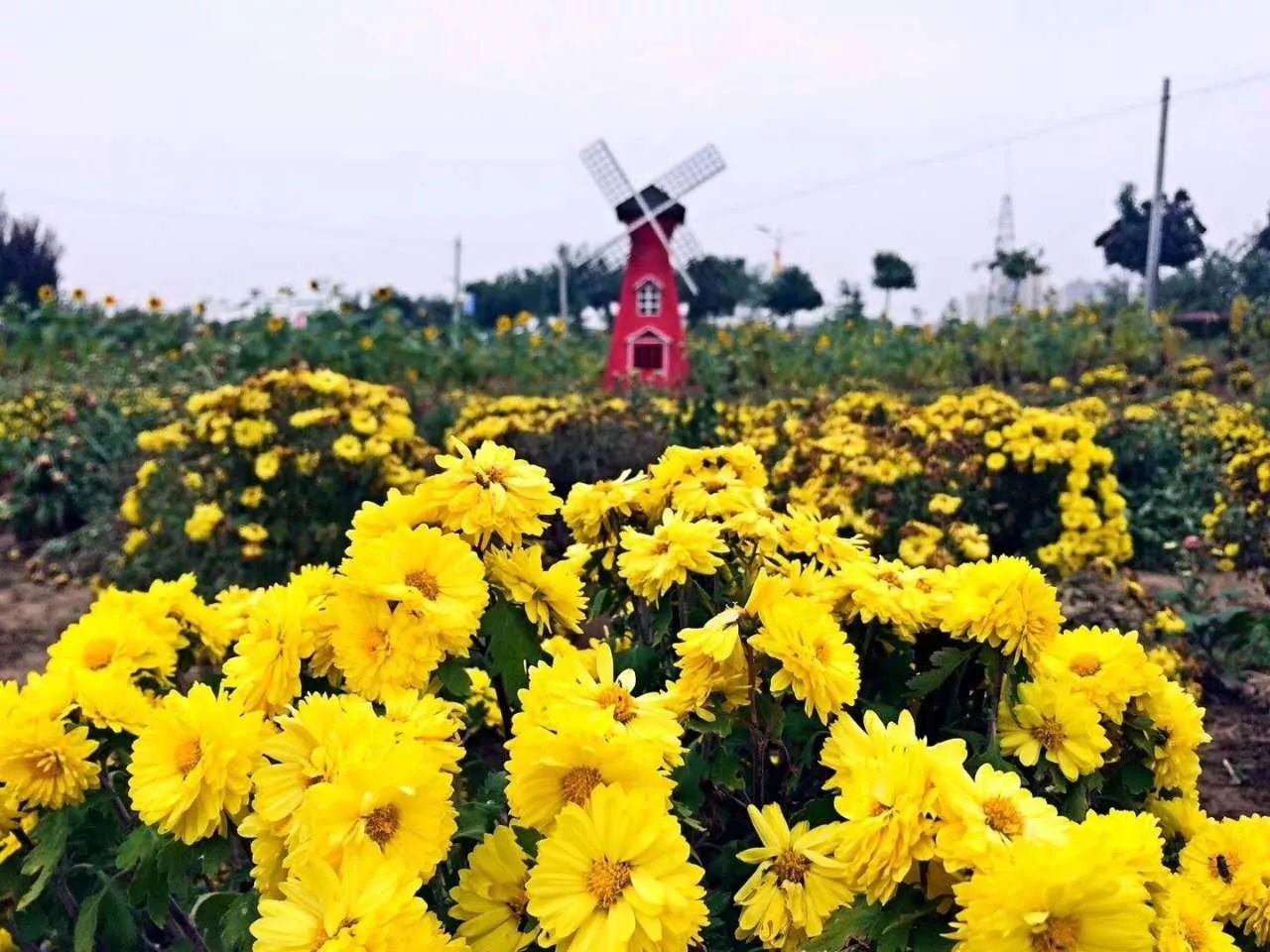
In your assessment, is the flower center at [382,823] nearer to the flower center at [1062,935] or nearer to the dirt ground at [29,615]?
the flower center at [1062,935]

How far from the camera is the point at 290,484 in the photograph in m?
4.80

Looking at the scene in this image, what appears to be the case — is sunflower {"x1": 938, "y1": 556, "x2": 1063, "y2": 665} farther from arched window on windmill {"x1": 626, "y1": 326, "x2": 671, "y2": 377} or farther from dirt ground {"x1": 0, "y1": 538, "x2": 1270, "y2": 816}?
arched window on windmill {"x1": 626, "y1": 326, "x2": 671, "y2": 377}

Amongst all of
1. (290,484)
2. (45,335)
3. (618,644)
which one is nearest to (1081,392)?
(290,484)

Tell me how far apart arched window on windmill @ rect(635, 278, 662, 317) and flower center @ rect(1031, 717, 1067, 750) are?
12.5 meters

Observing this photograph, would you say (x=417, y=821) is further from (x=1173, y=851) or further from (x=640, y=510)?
(x=1173, y=851)

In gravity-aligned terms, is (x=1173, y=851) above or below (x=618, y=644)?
below

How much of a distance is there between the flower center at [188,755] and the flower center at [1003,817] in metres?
0.83

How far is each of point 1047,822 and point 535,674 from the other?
0.54m

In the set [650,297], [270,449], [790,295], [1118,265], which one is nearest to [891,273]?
[1118,265]

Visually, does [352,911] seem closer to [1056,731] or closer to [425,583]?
[425,583]

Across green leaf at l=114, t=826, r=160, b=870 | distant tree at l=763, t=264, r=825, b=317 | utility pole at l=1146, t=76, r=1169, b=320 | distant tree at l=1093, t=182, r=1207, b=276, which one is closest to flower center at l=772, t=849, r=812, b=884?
green leaf at l=114, t=826, r=160, b=870

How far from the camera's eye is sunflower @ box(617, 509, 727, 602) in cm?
136

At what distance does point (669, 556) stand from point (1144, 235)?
25.9m

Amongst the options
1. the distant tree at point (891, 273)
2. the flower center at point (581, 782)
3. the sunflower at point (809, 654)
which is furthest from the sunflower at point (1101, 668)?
the distant tree at point (891, 273)
